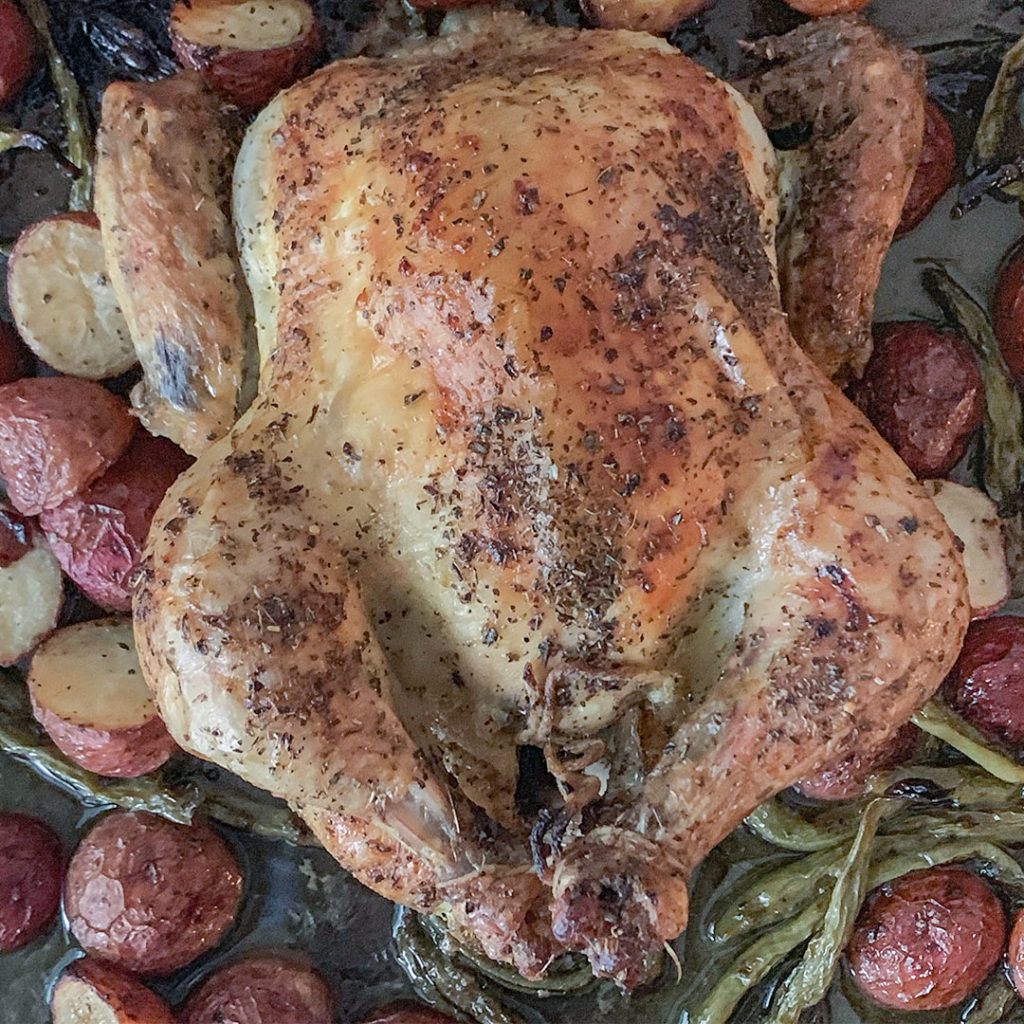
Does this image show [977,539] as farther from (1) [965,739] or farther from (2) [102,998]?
(2) [102,998]

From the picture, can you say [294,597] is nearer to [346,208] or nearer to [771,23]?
[346,208]

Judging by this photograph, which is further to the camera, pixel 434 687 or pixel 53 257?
pixel 53 257

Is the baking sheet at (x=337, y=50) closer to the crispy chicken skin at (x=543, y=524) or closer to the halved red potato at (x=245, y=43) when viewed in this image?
the halved red potato at (x=245, y=43)

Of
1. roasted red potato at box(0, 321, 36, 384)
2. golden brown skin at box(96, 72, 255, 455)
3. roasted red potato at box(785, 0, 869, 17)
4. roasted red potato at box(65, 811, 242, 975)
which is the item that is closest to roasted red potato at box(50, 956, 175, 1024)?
roasted red potato at box(65, 811, 242, 975)

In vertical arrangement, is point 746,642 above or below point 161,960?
above

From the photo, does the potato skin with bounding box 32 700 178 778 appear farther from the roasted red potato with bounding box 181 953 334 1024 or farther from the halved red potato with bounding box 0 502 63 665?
the roasted red potato with bounding box 181 953 334 1024

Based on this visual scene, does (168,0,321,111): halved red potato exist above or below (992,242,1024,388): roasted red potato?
above

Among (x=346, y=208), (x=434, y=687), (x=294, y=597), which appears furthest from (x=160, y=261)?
(x=434, y=687)

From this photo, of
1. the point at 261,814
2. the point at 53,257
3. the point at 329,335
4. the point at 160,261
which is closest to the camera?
the point at 329,335

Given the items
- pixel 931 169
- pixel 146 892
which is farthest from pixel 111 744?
pixel 931 169
